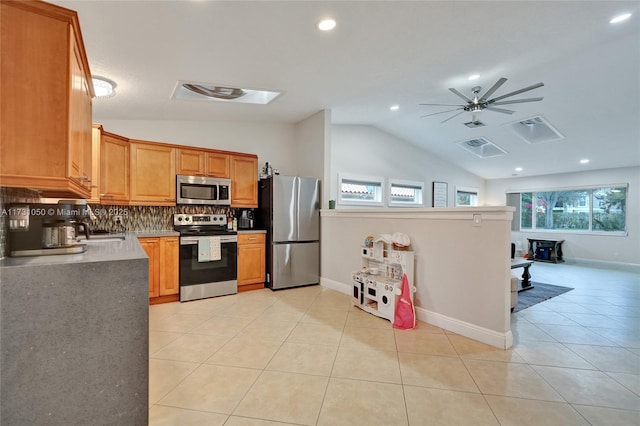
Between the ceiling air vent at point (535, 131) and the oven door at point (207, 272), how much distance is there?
5.71m

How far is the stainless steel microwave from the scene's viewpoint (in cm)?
410

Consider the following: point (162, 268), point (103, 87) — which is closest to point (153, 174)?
point (103, 87)

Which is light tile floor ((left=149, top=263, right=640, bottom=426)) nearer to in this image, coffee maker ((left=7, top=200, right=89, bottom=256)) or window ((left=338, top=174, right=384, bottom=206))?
coffee maker ((left=7, top=200, right=89, bottom=256))

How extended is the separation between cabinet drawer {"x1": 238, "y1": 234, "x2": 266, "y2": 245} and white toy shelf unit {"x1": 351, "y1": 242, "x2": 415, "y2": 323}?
162cm

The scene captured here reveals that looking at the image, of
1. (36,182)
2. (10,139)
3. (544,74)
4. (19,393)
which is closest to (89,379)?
(19,393)

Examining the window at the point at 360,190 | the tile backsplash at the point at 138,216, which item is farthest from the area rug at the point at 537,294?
the tile backsplash at the point at 138,216

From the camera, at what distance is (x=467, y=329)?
2785 millimetres

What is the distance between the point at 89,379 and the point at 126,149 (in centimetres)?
321

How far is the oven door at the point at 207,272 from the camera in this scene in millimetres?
3832

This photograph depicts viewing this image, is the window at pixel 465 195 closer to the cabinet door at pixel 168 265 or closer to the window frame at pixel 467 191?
the window frame at pixel 467 191

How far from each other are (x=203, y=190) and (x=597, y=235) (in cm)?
932

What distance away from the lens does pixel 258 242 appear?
14.7ft

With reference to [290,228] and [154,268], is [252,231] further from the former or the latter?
[154,268]

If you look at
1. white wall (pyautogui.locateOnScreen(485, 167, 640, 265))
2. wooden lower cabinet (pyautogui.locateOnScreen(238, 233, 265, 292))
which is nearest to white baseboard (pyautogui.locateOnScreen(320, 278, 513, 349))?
wooden lower cabinet (pyautogui.locateOnScreen(238, 233, 265, 292))
